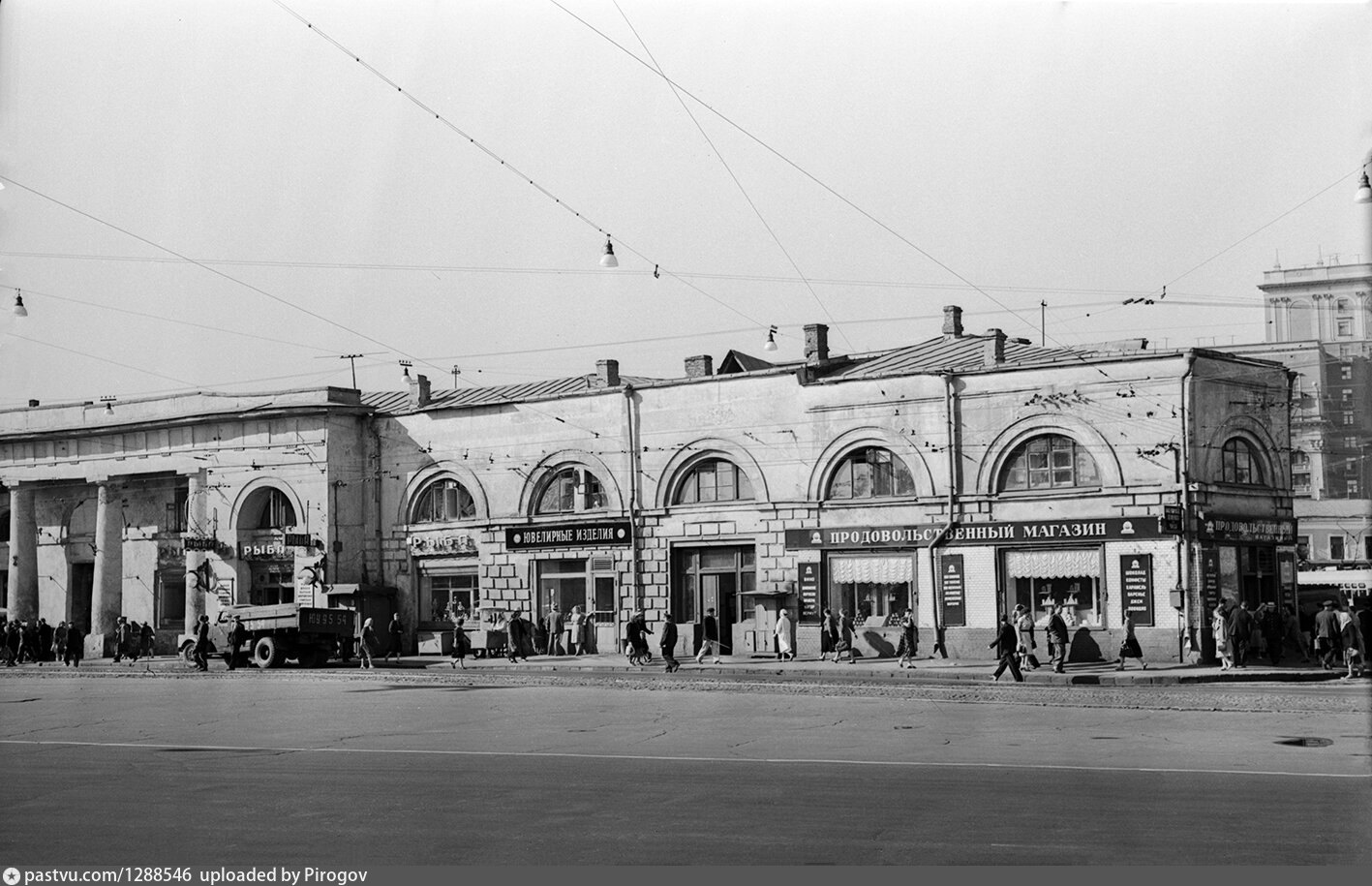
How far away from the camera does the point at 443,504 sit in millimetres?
46312

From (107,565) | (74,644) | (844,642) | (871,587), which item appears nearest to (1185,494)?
(871,587)

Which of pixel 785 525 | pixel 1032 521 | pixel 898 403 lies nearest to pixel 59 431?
pixel 785 525

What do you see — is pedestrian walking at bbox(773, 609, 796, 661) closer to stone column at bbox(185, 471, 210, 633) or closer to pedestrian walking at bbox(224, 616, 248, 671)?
pedestrian walking at bbox(224, 616, 248, 671)

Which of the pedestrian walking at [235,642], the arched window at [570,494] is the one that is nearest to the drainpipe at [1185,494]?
the arched window at [570,494]

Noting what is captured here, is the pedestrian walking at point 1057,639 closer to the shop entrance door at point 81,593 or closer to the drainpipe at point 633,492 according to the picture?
the drainpipe at point 633,492

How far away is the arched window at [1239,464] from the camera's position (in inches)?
1398

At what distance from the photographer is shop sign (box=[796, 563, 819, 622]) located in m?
38.9

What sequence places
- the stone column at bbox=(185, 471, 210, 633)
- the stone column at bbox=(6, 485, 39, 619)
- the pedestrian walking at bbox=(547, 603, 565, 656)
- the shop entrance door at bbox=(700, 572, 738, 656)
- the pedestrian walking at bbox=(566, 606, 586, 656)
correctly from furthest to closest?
the stone column at bbox=(6, 485, 39, 619), the stone column at bbox=(185, 471, 210, 633), the pedestrian walking at bbox=(566, 606, 586, 656), the pedestrian walking at bbox=(547, 603, 565, 656), the shop entrance door at bbox=(700, 572, 738, 656)

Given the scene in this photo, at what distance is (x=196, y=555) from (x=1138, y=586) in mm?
30463

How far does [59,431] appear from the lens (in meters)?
51.2

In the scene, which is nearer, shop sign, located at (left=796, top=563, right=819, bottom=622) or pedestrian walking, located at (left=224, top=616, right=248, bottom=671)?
shop sign, located at (left=796, top=563, right=819, bottom=622)

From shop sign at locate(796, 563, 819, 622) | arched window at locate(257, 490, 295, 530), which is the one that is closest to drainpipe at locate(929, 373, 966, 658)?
shop sign at locate(796, 563, 819, 622)

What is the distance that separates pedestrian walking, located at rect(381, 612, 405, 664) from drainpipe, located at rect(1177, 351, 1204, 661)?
68.2ft

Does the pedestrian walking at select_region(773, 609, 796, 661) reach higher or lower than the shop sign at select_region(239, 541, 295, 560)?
lower
